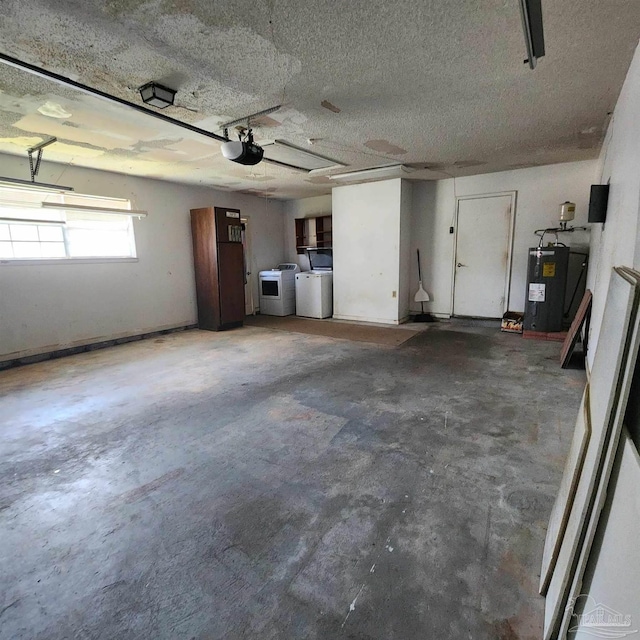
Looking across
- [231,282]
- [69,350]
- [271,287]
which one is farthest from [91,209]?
[271,287]

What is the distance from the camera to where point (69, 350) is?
470cm

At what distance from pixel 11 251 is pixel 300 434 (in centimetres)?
438

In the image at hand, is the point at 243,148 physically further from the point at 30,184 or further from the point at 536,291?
the point at 536,291

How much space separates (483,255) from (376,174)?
223cm

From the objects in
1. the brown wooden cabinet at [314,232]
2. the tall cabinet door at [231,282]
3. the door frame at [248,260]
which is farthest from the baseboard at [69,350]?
the brown wooden cabinet at [314,232]

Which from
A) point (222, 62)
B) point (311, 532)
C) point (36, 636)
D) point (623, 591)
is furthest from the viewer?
point (222, 62)

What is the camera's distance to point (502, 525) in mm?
1565

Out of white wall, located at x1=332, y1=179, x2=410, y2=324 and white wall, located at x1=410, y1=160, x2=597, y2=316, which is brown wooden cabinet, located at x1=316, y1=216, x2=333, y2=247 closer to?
white wall, located at x1=332, y1=179, x2=410, y2=324

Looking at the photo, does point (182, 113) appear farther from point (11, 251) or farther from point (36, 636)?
point (36, 636)

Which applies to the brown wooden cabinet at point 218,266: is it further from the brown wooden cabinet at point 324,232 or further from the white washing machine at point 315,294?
the brown wooden cabinet at point 324,232

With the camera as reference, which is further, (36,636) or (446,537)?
(446,537)

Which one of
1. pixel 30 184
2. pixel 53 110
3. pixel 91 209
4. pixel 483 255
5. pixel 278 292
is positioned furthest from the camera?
pixel 278 292

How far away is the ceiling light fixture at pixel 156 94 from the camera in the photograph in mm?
Answer: 2518

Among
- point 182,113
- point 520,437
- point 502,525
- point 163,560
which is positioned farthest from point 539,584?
point 182,113
